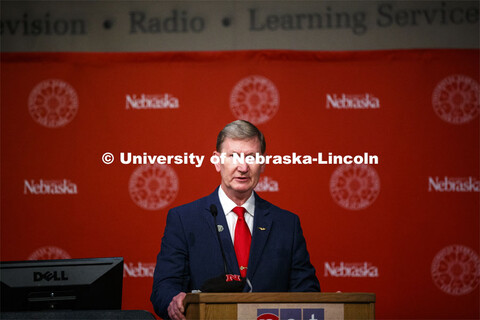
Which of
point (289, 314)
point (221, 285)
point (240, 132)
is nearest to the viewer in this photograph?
point (289, 314)

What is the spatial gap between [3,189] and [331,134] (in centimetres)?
211

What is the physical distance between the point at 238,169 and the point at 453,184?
69.8 inches

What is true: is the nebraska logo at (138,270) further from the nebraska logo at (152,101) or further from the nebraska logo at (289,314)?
the nebraska logo at (289,314)

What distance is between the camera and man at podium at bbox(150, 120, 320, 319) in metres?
2.38

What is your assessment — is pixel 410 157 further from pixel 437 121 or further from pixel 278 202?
pixel 278 202

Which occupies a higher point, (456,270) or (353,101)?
(353,101)

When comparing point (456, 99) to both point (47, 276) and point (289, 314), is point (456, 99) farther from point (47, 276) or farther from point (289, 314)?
point (47, 276)

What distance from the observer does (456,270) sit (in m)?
3.64

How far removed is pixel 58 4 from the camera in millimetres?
3969

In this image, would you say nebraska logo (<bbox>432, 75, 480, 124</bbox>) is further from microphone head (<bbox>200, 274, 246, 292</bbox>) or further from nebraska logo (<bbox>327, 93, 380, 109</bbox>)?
microphone head (<bbox>200, 274, 246, 292</bbox>)

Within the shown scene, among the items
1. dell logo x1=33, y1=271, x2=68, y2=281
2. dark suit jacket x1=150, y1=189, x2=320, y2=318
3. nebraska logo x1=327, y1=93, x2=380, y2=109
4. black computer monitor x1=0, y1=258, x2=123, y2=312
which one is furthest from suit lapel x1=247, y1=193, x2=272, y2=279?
nebraska logo x1=327, y1=93, x2=380, y2=109

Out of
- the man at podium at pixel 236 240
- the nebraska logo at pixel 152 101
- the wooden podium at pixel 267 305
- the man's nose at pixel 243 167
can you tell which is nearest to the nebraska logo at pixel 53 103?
the nebraska logo at pixel 152 101

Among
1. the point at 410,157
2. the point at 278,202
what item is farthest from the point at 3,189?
the point at 410,157

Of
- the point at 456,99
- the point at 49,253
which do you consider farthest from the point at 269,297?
the point at 456,99
